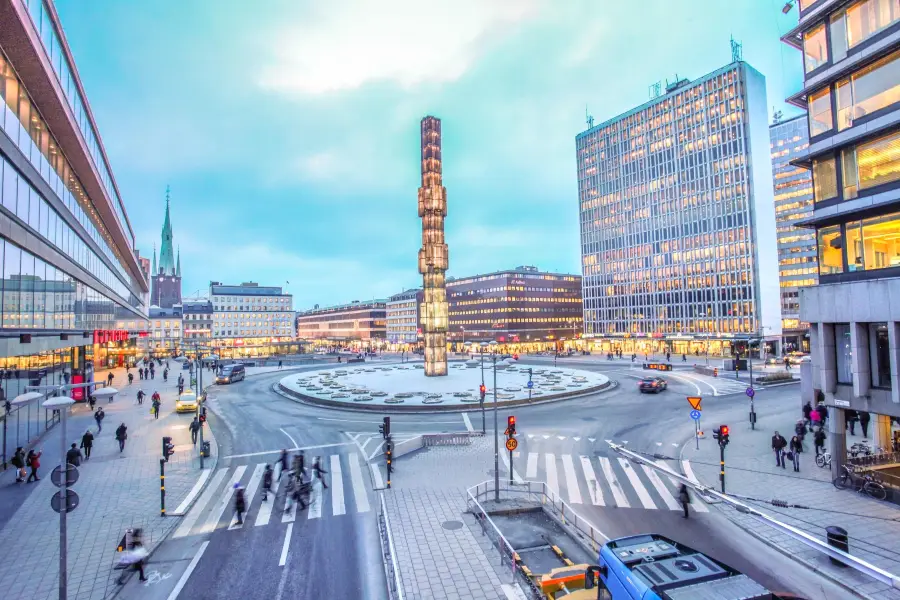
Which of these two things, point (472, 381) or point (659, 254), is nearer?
point (472, 381)

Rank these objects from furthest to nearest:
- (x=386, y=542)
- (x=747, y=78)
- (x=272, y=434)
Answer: (x=747, y=78), (x=272, y=434), (x=386, y=542)

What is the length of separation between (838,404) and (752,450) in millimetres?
5998

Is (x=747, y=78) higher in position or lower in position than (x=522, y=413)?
higher

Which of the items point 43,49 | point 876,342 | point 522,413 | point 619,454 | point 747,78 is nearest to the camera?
point 876,342

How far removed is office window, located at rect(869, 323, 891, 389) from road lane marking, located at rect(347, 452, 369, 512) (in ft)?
67.5

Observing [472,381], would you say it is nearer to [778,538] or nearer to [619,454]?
[619,454]

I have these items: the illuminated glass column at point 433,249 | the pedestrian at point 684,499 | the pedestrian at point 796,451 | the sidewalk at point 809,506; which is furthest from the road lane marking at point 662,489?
the illuminated glass column at point 433,249

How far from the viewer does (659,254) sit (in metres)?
102

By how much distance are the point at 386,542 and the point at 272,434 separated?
744 inches

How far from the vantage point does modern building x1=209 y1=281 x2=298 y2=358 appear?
548ft

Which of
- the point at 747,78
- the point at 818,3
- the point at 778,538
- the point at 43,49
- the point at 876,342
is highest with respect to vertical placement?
the point at 747,78

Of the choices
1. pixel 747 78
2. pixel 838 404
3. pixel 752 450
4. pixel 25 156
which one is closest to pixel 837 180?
pixel 838 404

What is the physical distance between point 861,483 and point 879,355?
16.7ft

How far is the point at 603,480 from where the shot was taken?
2028cm
